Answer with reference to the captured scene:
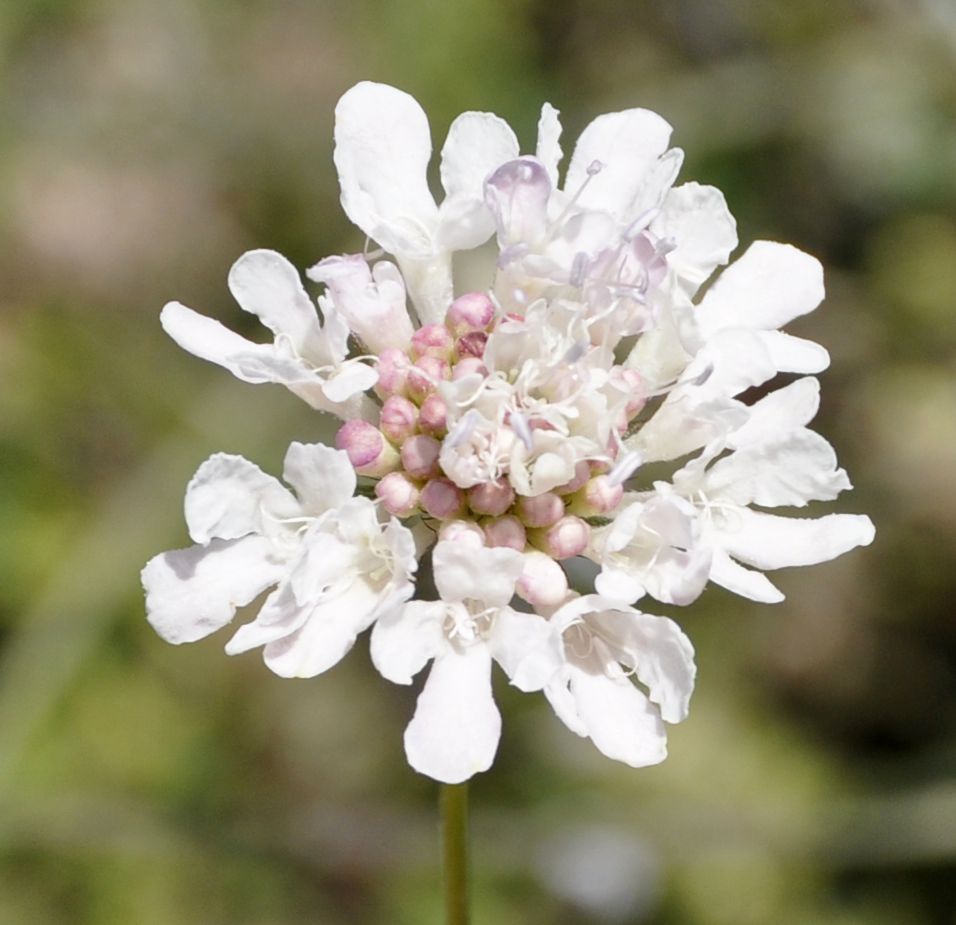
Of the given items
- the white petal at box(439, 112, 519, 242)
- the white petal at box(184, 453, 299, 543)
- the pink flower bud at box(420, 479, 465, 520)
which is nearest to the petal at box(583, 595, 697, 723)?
the pink flower bud at box(420, 479, 465, 520)

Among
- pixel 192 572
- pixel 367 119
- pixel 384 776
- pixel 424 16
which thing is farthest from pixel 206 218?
pixel 192 572

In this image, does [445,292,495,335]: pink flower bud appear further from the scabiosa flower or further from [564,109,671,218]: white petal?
[564,109,671,218]: white petal

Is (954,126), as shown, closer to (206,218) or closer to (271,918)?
(206,218)

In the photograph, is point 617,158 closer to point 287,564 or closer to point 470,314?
point 470,314

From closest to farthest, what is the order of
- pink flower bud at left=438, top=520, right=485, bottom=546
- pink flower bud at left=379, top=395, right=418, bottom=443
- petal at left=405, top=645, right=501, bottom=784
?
petal at left=405, top=645, right=501, bottom=784 < pink flower bud at left=438, top=520, right=485, bottom=546 < pink flower bud at left=379, top=395, right=418, bottom=443

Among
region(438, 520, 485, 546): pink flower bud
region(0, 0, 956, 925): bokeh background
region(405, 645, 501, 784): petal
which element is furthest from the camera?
region(0, 0, 956, 925): bokeh background

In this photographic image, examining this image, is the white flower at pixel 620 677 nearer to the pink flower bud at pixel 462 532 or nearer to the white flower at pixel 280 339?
the pink flower bud at pixel 462 532

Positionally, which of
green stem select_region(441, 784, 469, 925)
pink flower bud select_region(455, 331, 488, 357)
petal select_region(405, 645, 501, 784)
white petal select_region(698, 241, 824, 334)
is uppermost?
white petal select_region(698, 241, 824, 334)
